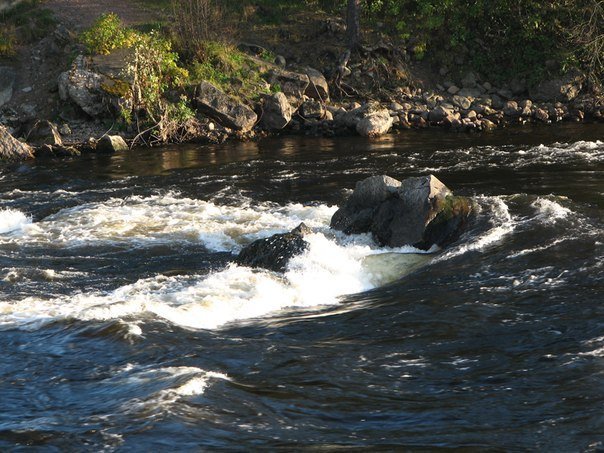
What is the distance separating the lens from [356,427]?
7.51m

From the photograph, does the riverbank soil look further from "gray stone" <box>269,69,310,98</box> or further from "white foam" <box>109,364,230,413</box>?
"white foam" <box>109,364,230,413</box>

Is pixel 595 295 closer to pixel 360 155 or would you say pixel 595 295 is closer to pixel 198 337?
pixel 198 337

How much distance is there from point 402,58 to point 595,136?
9.17m

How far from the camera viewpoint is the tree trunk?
100 ft

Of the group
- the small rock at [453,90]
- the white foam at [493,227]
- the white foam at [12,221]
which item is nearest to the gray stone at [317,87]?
the small rock at [453,90]

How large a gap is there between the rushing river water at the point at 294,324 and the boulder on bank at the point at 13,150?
4164mm

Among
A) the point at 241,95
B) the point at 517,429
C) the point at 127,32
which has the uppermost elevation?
the point at 127,32

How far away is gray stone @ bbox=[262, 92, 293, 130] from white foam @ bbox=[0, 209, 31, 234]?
10758 mm

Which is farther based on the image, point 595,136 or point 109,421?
point 595,136

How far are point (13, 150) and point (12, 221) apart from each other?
7335mm

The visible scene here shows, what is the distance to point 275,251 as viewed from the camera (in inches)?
514

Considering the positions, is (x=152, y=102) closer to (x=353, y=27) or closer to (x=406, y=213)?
(x=353, y=27)

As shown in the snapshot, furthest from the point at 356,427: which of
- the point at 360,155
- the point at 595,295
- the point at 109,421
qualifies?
the point at 360,155

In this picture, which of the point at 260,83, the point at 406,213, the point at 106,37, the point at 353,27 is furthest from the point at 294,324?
the point at 353,27
